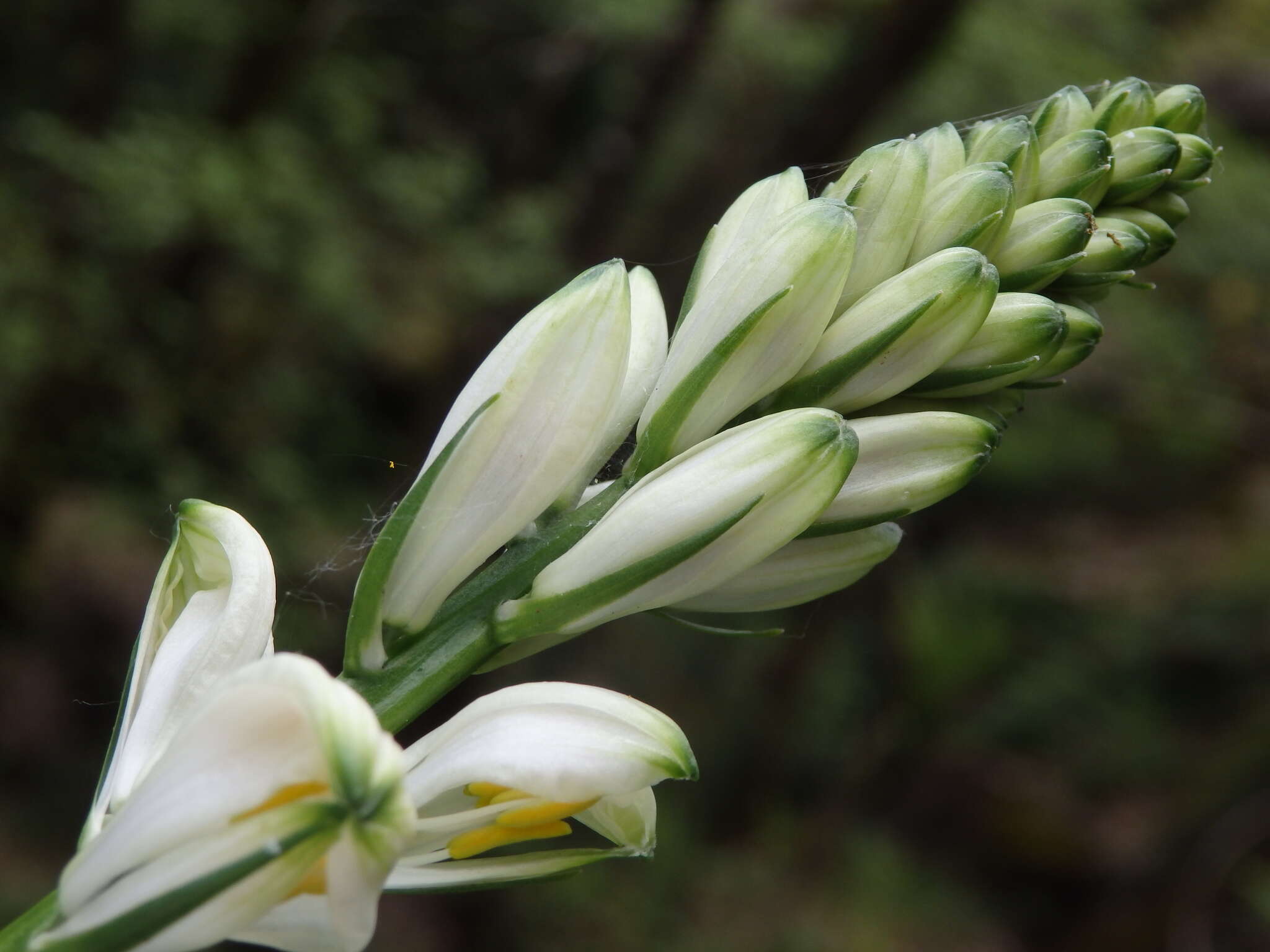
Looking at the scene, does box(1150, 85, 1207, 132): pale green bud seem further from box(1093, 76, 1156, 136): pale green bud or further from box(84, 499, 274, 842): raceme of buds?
box(84, 499, 274, 842): raceme of buds

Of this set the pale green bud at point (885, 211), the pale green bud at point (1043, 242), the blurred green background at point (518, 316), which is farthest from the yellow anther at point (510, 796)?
the blurred green background at point (518, 316)

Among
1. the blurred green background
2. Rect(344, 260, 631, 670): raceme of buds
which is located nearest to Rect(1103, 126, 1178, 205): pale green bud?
Rect(344, 260, 631, 670): raceme of buds

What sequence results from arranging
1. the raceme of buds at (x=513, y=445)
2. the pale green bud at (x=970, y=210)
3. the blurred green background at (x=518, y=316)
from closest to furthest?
the raceme of buds at (x=513, y=445) → the pale green bud at (x=970, y=210) → the blurred green background at (x=518, y=316)

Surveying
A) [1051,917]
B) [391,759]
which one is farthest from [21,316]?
[1051,917]

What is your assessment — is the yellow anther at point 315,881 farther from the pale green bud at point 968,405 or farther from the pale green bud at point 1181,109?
the pale green bud at point 1181,109

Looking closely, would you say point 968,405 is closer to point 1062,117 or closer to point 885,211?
point 885,211

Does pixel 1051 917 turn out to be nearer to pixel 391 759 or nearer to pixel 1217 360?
pixel 1217 360
